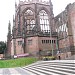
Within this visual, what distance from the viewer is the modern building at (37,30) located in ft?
200

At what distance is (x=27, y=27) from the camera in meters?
71.5

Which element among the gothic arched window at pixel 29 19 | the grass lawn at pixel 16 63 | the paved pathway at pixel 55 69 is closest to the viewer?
the paved pathway at pixel 55 69

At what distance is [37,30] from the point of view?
2483 inches

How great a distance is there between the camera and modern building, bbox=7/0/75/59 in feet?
200

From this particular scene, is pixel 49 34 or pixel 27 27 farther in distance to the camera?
pixel 27 27

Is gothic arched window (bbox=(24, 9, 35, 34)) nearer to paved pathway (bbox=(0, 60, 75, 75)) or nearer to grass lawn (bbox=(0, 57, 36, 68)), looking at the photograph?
grass lawn (bbox=(0, 57, 36, 68))

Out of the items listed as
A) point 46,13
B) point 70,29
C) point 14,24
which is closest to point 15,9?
point 14,24

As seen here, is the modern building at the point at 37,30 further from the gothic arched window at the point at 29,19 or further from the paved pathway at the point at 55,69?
the paved pathway at the point at 55,69

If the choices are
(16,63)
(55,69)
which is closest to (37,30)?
(16,63)

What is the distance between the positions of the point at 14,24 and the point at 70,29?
24648 mm

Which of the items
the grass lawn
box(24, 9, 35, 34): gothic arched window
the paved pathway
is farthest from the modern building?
the paved pathway

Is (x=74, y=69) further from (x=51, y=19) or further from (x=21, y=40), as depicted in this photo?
(x=51, y=19)

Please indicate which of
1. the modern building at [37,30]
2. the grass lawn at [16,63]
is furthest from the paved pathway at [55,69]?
the modern building at [37,30]

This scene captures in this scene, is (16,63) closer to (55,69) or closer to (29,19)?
(29,19)
